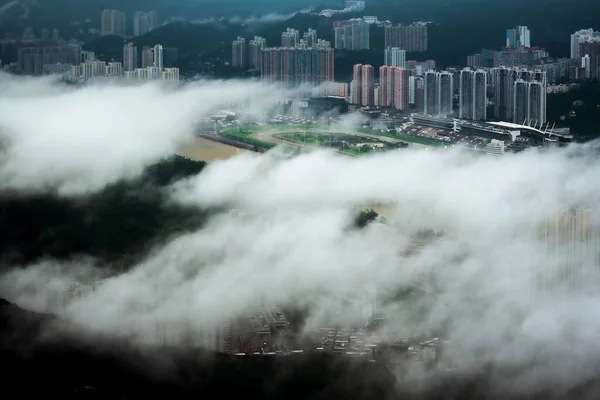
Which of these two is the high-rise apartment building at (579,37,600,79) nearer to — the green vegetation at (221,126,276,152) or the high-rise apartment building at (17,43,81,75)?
the green vegetation at (221,126,276,152)

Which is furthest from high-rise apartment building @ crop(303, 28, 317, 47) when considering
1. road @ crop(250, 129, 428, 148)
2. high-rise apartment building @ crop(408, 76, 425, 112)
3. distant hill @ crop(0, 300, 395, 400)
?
distant hill @ crop(0, 300, 395, 400)

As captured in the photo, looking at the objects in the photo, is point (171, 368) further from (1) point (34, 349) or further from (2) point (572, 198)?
(2) point (572, 198)

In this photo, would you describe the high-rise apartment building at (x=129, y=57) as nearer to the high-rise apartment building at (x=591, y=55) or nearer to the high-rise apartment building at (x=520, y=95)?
the high-rise apartment building at (x=520, y=95)

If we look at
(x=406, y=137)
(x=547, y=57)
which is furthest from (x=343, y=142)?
(x=547, y=57)

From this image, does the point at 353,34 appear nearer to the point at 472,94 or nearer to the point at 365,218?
the point at 472,94

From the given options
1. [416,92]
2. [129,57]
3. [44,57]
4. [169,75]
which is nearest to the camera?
[44,57]
